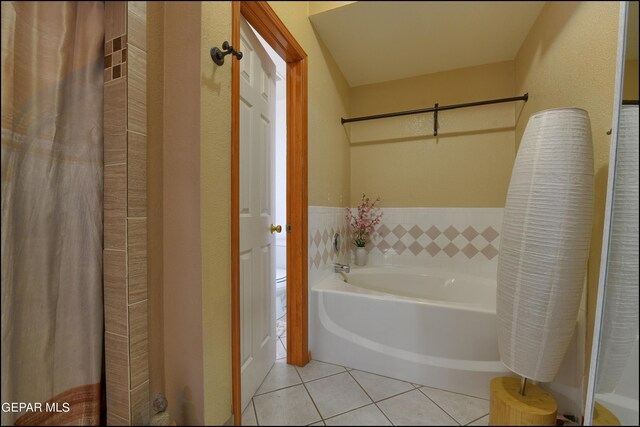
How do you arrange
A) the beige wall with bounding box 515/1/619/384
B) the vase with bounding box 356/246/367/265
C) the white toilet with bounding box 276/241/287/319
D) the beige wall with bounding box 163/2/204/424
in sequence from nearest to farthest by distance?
the beige wall with bounding box 515/1/619/384 < the beige wall with bounding box 163/2/204/424 < the vase with bounding box 356/246/367/265 < the white toilet with bounding box 276/241/287/319

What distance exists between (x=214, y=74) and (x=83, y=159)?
1.32 ft

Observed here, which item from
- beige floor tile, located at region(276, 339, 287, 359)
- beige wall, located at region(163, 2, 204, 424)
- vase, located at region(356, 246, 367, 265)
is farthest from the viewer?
beige floor tile, located at region(276, 339, 287, 359)

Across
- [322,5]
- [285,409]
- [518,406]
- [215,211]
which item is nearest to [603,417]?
[518,406]

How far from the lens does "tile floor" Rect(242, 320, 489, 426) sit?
1.91ft

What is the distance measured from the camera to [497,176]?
1.81ft

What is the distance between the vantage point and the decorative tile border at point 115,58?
64 cm

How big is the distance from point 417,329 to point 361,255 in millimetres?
425

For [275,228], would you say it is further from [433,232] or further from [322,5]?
[322,5]

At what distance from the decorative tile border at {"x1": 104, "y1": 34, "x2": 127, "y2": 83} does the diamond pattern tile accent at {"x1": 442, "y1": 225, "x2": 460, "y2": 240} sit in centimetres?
90

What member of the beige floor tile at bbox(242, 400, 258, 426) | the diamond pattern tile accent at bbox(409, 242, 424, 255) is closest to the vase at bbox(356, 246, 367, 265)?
the diamond pattern tile accent at bbox(409, 242, 424, 255)

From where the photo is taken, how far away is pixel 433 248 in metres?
0.61

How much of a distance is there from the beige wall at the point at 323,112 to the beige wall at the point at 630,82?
72cm

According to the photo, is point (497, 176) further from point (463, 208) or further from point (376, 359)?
point (376, 359)

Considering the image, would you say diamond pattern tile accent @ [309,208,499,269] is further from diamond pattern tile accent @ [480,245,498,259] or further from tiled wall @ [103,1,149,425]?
tiled wall @ [103,1,149,425]
